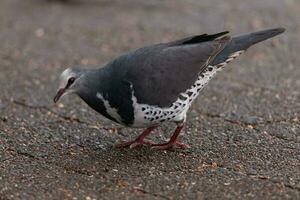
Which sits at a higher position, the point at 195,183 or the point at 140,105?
the point at 140,105

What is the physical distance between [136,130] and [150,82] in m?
0.77

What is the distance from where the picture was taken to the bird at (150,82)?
4145 millimetres

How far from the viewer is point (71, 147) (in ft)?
14.8

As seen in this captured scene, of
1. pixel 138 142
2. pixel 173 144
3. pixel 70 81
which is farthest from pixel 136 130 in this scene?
pixel 70 81

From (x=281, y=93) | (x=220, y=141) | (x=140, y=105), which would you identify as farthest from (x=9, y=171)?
(x=281, y=93)

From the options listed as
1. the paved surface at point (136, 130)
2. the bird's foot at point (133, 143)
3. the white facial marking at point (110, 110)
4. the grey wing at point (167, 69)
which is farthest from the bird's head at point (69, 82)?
the bird's foot at point (133, 143)

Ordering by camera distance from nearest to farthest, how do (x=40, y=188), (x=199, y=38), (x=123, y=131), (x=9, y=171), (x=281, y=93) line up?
(x=40, y=188)
(x=9, y=171)
(x=199, y=38)
(x=123, y=131)
(x=281, y=93)

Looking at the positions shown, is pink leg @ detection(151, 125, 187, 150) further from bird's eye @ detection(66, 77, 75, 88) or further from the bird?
bird's eye @ detection(66, 77, 75, 88)

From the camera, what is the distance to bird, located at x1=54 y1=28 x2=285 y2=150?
4.14 metres

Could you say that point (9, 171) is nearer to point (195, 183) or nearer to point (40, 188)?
point (40, 188)

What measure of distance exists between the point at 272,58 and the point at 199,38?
229cm

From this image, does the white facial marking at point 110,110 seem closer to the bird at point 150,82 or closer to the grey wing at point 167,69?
the bird at point 150,82

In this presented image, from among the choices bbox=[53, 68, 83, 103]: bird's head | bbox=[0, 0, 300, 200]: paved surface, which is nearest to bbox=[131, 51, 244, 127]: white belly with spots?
bbox=[0, 0, 300, 200]: paved surface

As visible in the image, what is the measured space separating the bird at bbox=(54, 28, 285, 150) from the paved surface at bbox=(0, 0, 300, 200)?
1.02ft
